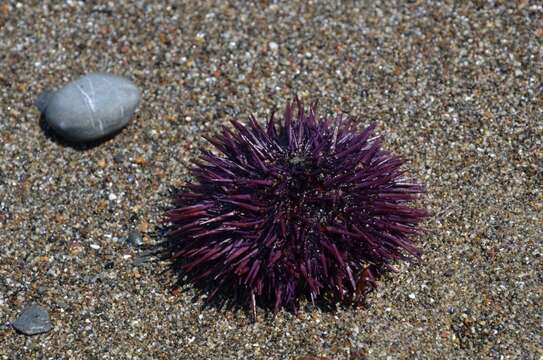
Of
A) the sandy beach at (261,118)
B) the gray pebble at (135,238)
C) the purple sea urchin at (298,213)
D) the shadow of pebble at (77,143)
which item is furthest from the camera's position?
the shadow of pebble at (77,143)

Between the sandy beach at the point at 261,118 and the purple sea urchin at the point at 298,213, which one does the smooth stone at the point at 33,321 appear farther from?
the purple sea urchin at the point at 298,213

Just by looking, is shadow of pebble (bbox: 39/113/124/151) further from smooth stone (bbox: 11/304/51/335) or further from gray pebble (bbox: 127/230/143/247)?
smooth stone (bbox: 11/304/51/335)

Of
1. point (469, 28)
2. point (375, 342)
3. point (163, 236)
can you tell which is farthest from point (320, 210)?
point (469, 28)

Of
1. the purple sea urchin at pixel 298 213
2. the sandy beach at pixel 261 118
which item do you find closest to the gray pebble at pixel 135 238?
the sandy beach at pixel 261 118

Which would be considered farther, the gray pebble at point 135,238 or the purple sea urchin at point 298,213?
the gray pebble at point 135,238

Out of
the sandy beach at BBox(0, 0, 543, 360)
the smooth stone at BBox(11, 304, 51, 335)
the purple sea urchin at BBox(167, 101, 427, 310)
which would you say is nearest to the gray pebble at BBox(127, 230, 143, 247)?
the sandy beach at BBox(0, 0, 543, 360)

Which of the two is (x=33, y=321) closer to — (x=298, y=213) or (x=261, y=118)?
(x=298, y=213)

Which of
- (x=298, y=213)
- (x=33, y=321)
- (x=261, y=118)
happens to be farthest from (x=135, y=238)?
(x=298, y=213)

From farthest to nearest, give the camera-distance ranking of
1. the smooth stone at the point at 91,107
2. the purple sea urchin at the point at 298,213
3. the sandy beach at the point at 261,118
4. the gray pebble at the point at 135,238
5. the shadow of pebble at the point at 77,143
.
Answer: the shadow of pebble at the point at 77,143, the smooth stone at the point at 91,107, the gray pebble at the point at 135,238, the sandy beach at the point at 261,118, the purple sea urchin at the point at 298,213
